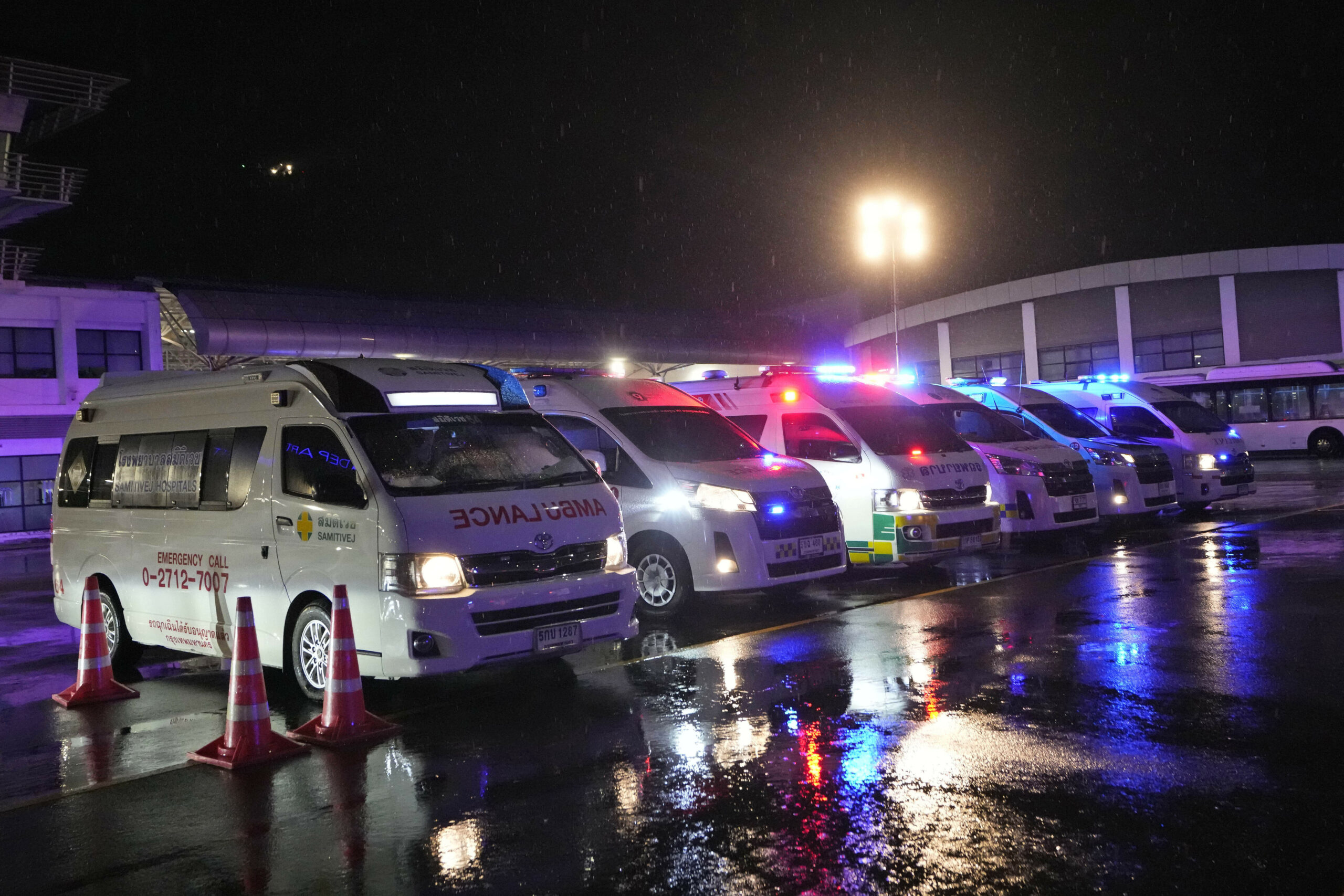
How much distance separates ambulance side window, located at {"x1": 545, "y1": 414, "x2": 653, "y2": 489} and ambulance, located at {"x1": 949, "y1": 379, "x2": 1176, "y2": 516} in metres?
7.20

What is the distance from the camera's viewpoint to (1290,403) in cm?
3641

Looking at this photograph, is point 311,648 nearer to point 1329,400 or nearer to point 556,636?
point 556,636

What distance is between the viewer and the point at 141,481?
9.48 meters

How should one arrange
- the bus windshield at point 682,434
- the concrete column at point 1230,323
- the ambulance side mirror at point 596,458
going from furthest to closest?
1. the concrete column at point 1230,323
2. the bus windshield at point 682,434
3. the ambulance side mirror at point 596,458

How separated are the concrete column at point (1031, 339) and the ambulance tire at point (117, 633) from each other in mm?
46035

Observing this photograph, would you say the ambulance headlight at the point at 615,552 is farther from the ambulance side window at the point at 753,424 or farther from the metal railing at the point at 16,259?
the metal railing at the point at 16,259

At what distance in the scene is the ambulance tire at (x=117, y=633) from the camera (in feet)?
31.8

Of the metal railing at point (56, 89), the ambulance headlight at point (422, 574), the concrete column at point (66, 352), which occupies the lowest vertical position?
the ambulance headlight at point (422, 574)

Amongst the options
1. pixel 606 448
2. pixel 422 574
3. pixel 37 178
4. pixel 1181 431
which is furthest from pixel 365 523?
pixel 37 178

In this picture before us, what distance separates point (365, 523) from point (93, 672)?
8.57 ft

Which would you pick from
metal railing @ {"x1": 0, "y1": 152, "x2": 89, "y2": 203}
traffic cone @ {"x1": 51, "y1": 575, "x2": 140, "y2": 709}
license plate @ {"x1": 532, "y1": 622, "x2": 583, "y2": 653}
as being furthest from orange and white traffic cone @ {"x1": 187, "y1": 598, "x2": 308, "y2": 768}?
metal railing @ {"x1": 0, "y1": 152, "x2": 89, "y2": 203}

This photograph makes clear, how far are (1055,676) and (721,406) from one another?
→ 23.5 ft

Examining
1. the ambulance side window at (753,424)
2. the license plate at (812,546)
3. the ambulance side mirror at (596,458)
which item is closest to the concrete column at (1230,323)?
the ambulance side window at (753,424)

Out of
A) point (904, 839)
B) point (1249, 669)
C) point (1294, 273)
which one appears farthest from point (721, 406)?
point (1294, 273)
